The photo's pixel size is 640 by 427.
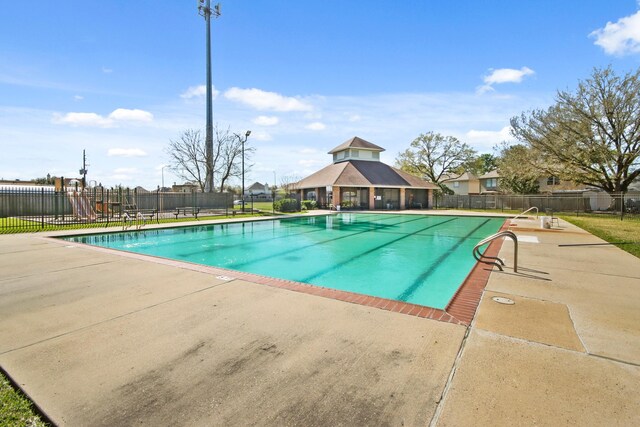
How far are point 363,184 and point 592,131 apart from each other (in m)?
20.0

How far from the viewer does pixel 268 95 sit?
2881 centimetres

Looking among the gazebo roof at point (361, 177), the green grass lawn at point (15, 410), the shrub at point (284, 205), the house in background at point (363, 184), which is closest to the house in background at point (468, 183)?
the house in background at point (363, 184)

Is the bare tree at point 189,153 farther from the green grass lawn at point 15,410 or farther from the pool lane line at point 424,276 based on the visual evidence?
the green grass lawn at point 15,410

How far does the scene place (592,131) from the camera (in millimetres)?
26375

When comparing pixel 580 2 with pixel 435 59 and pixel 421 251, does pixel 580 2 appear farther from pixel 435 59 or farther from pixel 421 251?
pixel 421 251

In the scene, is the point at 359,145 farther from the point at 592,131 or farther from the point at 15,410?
the point at 15,410

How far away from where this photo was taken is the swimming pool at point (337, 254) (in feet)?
24.1

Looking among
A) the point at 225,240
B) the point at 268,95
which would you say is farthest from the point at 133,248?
the point at 268,95

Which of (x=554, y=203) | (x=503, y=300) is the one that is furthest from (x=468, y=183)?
(x=503, y=300)

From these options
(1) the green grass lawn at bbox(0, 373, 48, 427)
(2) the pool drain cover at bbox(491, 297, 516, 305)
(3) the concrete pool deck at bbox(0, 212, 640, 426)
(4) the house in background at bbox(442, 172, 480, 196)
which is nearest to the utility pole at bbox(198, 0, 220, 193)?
(3) the concrete pool deck at bbox(0, 212, 640, 426)

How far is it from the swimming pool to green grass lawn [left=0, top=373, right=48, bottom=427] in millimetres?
5330

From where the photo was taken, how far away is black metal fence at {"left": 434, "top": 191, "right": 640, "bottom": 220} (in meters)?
26.3

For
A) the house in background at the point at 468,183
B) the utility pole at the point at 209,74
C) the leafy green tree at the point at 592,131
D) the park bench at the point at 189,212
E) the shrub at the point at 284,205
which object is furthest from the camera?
the house in background at the point at 468,183

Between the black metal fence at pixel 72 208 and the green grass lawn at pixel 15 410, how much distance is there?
46.2ft
